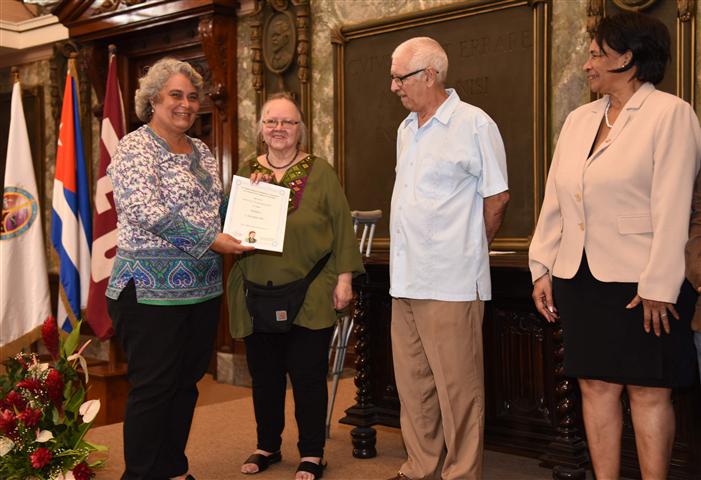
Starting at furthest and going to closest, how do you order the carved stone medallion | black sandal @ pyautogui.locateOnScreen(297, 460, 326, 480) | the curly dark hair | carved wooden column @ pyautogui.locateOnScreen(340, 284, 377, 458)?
the carved stone medallion
carved wooden column @ pyautogui.locateOnScreen(340, 284, 377, 458)
black sandal @ pyautogui.locateOnScreen(297, 460, 326, 480)
the curly dark hair

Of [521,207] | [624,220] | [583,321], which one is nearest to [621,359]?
[583,321]

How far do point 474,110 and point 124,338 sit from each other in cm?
143

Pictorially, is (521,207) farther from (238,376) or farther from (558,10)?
(238,376)

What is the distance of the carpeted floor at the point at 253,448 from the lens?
343 centimetres

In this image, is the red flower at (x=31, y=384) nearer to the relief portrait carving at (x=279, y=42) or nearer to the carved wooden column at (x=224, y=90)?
the carved wooden column at (x=224, y=90)

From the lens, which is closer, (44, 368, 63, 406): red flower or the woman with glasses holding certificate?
(44, 368, 63, 406): red flower

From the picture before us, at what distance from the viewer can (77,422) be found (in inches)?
110

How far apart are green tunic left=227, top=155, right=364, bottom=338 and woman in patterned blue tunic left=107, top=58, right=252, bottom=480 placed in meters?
0.30

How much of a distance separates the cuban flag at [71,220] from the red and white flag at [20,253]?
0.23m

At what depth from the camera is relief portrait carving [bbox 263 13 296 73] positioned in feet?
18.7

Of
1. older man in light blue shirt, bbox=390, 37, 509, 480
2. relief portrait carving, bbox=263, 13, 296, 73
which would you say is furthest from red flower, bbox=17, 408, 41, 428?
relief portrait carving, bbox=263, 13, 296, 73

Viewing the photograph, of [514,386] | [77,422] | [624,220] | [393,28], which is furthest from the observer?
[393,28]

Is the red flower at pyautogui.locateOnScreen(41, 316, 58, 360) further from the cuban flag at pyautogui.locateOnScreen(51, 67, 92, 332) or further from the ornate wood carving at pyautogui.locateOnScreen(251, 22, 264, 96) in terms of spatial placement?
the ornate wood carving at pyautogui.locateOnScreen(251, 22, 264, 96)

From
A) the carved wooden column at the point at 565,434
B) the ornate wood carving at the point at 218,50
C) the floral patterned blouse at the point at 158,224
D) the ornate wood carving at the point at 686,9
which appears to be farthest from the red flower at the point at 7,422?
the ornate wood carving at the point at 218,50
